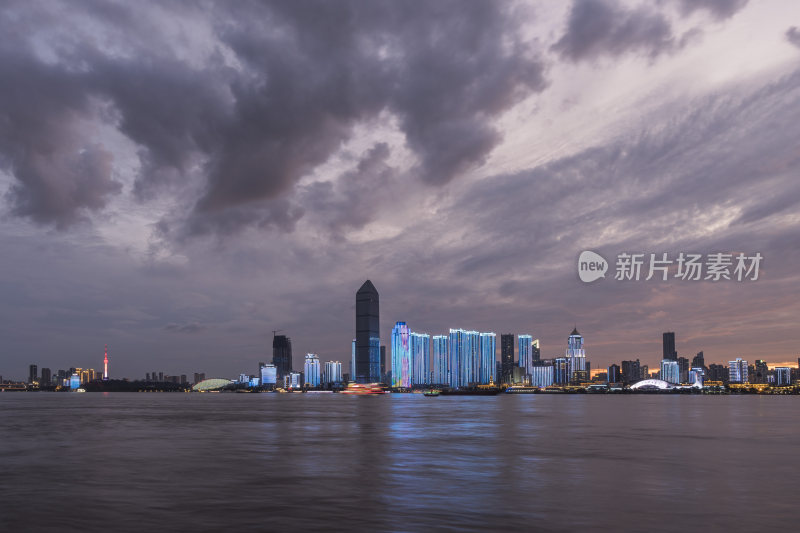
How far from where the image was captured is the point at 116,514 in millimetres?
33062

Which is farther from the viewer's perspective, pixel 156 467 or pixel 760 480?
pixel 156 467

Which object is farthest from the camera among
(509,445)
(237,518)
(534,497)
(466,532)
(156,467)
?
(509,445)

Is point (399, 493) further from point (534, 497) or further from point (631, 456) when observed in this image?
point (631, 456)

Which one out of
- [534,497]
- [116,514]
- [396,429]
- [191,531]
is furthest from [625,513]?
[396,429]

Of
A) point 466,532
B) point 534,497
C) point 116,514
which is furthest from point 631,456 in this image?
point 116,514

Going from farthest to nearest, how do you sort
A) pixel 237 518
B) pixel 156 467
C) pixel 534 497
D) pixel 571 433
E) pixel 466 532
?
1. pixel 571 433
2. pixel 156 467
3. pixel 534 497
4. pixel 237 518
5. pixel 466 532

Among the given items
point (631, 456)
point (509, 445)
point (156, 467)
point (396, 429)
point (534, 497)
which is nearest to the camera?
point (534, 497)

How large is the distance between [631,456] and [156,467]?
41.2m

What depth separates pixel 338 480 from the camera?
4444cm

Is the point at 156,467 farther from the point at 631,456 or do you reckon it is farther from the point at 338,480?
the point at 631,456

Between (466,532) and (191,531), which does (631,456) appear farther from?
(191,531)

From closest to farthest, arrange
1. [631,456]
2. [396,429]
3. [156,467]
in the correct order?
1. [156,467]
2. [631,456]
3. [396,429]

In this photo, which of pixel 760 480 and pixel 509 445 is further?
pixel 509 445

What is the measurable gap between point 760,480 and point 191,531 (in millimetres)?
38432
